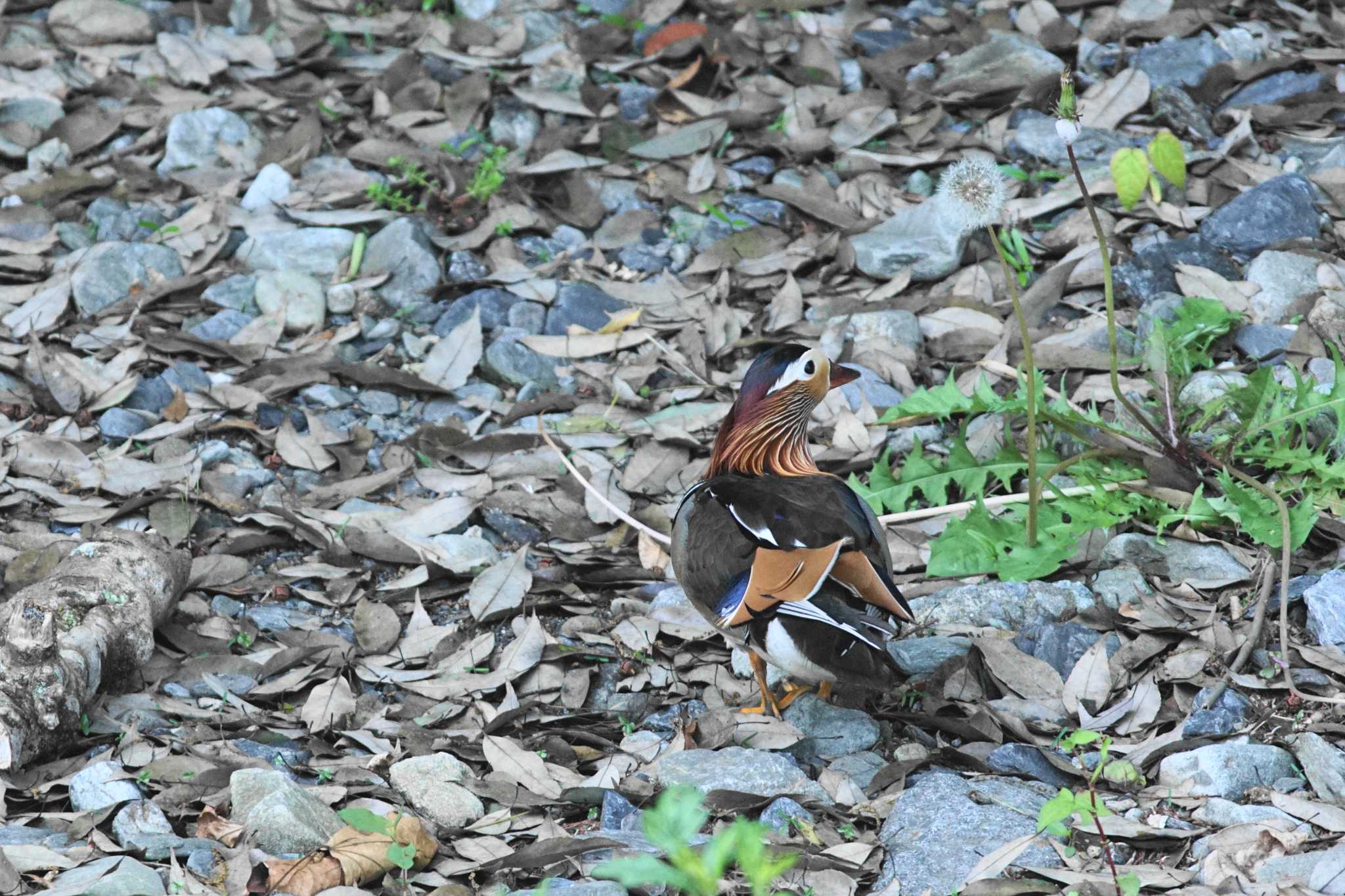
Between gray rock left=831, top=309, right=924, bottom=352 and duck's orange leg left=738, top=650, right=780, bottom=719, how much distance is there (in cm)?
183

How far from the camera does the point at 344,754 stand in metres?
3.54

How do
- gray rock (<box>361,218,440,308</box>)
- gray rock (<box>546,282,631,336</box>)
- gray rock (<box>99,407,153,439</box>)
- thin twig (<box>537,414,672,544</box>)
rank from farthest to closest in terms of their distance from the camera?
gray rock (<box>361,218,440,308</box>) < gray rock (<box>546,282,631,336</box>) < gray rock (<box>99,407,153,439</box>) < thin twig (<box>537,414,672,544</box>)

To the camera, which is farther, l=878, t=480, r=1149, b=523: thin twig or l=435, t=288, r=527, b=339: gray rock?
l=435, t=288, r=527, b=339: gray rock

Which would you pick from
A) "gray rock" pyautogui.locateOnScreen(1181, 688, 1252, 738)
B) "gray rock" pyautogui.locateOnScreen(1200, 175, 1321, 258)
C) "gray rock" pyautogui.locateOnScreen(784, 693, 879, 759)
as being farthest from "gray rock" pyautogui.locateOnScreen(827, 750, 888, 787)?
"gray rock" pyautogui.locateOnScreen(1200, 175, 1321, 258)

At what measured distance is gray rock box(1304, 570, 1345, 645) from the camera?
3379 millimetres

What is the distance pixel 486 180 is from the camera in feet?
19.6

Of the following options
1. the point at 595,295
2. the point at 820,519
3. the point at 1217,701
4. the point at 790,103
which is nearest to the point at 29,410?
the point at 595,295

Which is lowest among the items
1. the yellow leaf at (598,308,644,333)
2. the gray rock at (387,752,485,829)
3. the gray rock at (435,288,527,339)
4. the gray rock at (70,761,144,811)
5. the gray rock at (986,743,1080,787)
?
the yellow leaf at (598,308,644,333)

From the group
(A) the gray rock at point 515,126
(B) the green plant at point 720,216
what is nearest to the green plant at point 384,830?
(B) the green plant at point 720,216

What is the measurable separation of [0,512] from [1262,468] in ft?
13.1

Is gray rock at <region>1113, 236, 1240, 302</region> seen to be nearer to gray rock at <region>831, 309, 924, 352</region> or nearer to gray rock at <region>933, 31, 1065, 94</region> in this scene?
gray rock at <region>831, 309, 924, 352</region>

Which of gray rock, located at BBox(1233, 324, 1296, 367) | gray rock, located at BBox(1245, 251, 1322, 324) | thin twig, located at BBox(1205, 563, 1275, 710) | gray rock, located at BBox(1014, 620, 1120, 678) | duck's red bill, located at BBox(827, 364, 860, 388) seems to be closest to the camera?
thin twig, located at BBox(1205, 563, 1275, 710)

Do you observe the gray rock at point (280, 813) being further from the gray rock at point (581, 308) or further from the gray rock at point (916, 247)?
the gray rock at point (916, 247)

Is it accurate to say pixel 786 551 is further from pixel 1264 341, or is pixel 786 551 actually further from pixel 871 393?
pixel 1264 341
